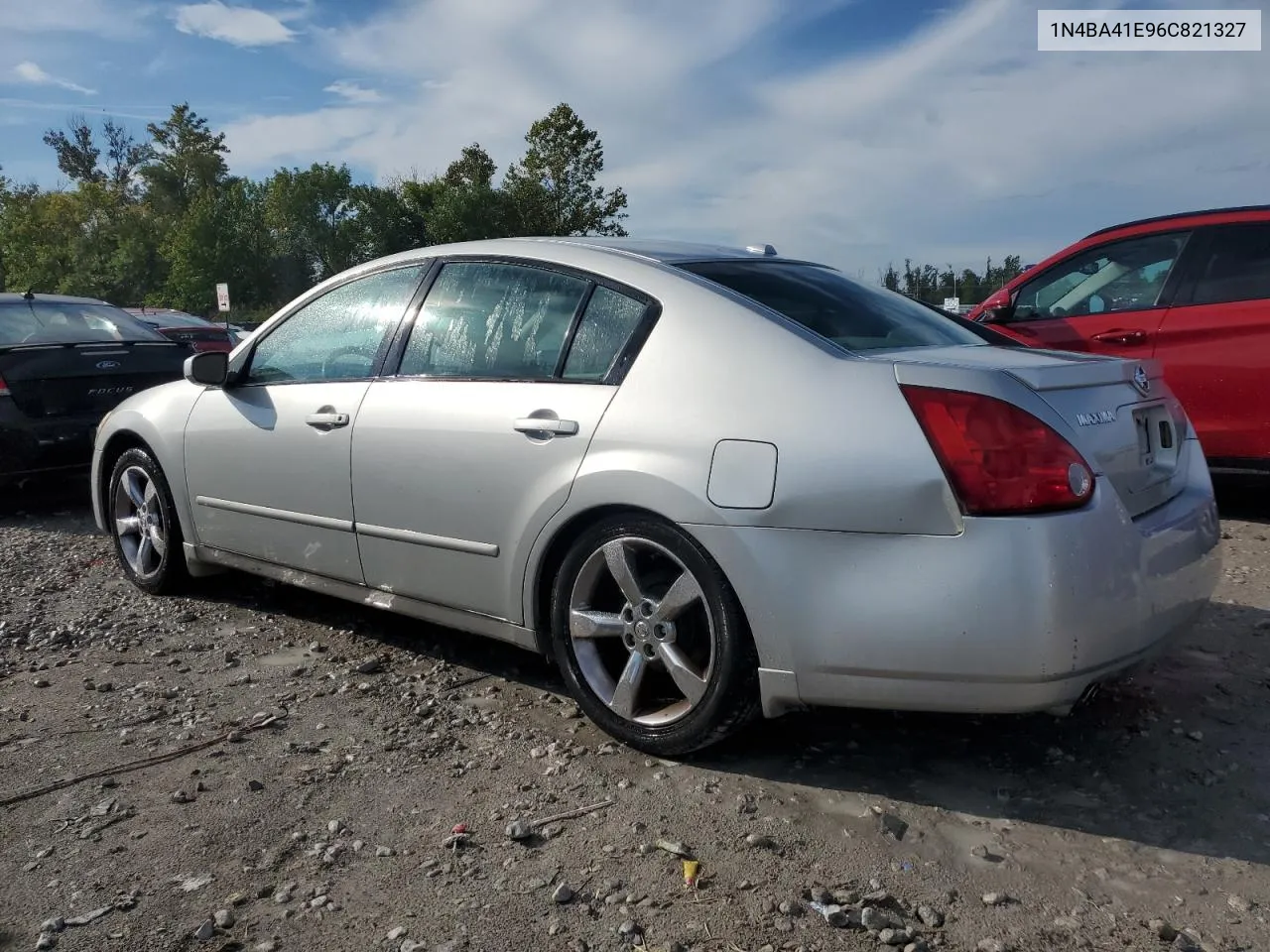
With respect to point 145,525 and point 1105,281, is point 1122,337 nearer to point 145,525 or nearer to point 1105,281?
point 1105,281

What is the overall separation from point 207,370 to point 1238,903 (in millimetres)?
3971

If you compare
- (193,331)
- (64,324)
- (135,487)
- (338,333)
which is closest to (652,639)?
(338,333)

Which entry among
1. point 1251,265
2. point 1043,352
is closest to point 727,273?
point 1043,352

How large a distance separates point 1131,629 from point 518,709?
1875mm

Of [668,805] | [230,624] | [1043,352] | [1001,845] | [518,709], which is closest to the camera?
[1001,845]

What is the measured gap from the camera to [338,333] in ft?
14.1

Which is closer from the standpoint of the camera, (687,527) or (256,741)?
(687,527)

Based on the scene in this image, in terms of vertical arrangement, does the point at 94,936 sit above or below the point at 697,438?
below

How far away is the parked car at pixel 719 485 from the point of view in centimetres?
266

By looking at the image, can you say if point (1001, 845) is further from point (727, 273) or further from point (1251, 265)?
point (1251, 265)

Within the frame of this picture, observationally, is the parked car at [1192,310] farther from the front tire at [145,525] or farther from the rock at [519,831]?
the front tire at [145,525]

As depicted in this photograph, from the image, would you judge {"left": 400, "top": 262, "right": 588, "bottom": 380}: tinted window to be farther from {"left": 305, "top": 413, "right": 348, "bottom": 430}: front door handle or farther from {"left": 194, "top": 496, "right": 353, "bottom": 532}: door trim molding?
{"left": 194, "top": 496, "right": 353, "bottom": 532}: door trim molding

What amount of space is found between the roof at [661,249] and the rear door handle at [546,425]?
629mm

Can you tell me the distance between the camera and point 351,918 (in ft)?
7.96
